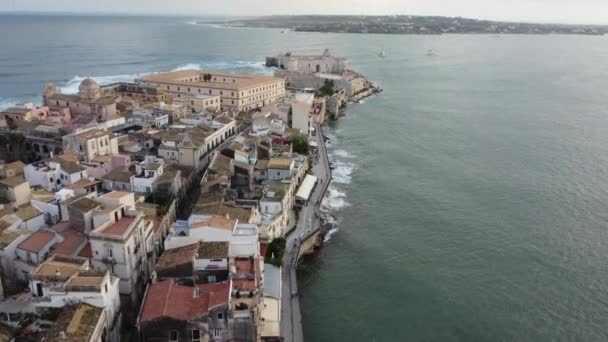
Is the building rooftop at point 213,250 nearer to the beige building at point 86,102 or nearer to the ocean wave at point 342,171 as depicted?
the ocean wave at point 342,171

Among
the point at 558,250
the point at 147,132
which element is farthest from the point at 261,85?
the point at 558,250

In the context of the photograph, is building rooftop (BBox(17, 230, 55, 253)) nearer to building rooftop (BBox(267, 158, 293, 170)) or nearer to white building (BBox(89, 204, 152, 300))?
white building (BBox(89, 204, 152, 300))

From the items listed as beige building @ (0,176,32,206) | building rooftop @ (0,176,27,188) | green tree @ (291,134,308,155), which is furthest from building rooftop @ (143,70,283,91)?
beige building @ (0,176,32,206)

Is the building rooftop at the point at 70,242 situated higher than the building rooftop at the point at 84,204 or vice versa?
the building rooftop at the point at 84,204

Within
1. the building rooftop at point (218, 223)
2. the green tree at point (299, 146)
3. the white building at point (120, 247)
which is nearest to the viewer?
the white building at point (120, 247)

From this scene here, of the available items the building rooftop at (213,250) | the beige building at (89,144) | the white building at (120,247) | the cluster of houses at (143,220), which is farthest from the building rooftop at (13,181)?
the building rooftop at (213,250)

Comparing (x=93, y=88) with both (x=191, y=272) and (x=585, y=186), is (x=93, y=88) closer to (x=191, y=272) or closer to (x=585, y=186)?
(x=191, y=272)

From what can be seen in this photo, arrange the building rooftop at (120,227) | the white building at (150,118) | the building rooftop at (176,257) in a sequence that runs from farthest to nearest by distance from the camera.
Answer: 1. the white building at (150,118)
2. the building rooftop at (120,227)
3. the building rooftop at (176,257)

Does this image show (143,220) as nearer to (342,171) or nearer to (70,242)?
(70,242)
